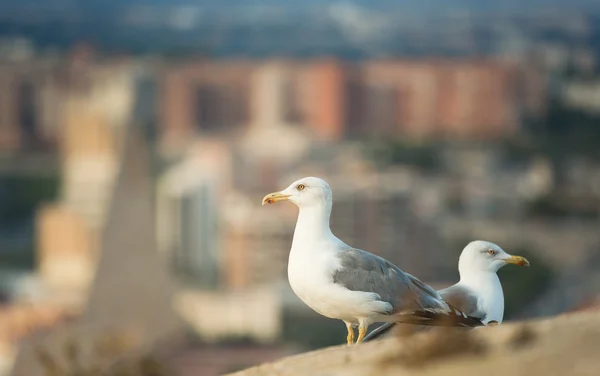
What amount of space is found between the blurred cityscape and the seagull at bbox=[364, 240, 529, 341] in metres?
6.97

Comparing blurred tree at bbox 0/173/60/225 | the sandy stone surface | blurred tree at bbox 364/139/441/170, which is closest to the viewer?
the sandy stone surface

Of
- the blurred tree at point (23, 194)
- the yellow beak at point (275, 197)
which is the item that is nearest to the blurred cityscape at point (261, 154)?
the blurred tree at point (23, 194)

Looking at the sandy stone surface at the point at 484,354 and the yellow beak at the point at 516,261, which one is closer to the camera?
the sandy stone surface at the point at 484,354

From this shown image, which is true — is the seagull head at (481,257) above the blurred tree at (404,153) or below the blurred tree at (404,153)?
above

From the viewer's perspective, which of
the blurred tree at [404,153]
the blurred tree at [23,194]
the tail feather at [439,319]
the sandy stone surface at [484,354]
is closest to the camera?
the sandy stone surface at [484,354]

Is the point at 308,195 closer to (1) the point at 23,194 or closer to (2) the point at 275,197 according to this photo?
(2) the point at 275,197

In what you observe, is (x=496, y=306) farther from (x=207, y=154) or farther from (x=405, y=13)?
(x=405, y=13)

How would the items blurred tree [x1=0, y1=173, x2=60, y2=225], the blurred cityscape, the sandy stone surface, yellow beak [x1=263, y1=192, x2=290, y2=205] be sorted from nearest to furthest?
the sandy stone surface, yellow beak [x1=263, y1=192, x2=290, y2=205], the blurred cityscape, blurred tree [x1=0, y1=173, x2=60, y2=225]

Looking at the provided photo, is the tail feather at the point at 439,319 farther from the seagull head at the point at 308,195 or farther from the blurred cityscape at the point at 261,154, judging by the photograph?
the blurred cityscape at the point at 261,154

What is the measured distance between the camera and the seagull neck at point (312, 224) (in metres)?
2.34

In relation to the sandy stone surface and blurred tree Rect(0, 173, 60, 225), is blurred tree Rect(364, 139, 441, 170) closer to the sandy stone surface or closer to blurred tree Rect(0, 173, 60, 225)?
blurred tree Rect(0, 173, 60, 225)

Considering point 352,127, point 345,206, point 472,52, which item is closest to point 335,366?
point 345,206

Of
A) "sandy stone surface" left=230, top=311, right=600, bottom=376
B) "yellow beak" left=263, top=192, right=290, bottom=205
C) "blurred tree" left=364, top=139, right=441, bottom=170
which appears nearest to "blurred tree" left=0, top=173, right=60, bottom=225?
"blurred tree" left=364, top=139, right=441, bottom=170

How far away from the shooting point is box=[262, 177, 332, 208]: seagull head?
2.37 m
